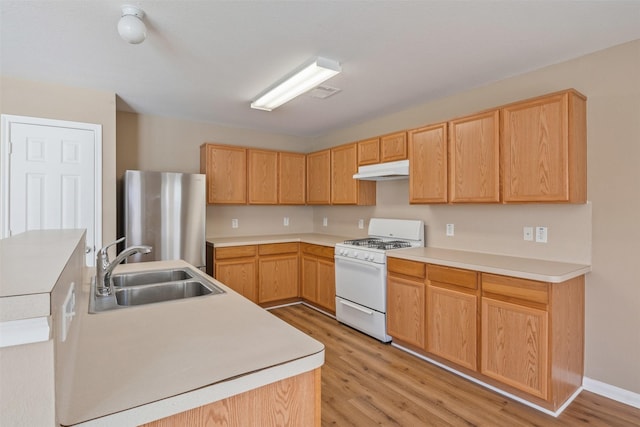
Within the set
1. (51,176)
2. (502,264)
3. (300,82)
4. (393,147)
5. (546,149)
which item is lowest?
(502,264)

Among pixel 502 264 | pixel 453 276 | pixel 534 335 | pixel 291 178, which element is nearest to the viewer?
pixel 534 335

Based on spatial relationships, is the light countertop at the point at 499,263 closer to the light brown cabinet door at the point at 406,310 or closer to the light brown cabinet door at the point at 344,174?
the light brown cabinet door at the point at 406,310

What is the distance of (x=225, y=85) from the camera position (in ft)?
10.2

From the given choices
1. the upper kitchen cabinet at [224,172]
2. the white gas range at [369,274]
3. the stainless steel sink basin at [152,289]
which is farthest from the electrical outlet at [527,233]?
the upper kitchen cabinet at [224,172]

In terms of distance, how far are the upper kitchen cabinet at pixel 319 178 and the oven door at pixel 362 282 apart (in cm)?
114

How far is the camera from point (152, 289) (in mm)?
1852

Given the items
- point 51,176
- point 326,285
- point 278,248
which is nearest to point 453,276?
point 326,285

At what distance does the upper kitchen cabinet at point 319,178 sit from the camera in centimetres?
450

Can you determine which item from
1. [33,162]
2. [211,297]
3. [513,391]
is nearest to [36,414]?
[211,297]

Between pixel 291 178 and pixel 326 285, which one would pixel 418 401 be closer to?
pixel 326 285

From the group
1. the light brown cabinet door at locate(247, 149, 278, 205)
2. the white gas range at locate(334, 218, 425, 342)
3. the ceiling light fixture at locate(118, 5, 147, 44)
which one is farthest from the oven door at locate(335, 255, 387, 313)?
the ceiling light fixture at locate(118, 5, 147, 44)

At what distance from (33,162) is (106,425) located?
3206 millimetres

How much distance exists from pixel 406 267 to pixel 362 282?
0.58 meters

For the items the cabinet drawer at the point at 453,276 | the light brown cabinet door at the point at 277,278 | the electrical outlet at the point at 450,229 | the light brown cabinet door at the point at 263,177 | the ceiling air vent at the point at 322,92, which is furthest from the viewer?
the light brown cabinet door at the point at 263,177
